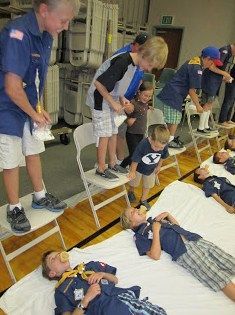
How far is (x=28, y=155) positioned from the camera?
165 centimetres

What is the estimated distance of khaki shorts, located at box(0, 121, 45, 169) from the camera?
148cm

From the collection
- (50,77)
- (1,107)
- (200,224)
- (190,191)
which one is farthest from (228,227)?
(50,77)

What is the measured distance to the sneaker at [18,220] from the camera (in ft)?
5.08

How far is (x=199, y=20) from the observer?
603cm

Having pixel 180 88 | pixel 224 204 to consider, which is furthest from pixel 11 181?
pixel 180 88

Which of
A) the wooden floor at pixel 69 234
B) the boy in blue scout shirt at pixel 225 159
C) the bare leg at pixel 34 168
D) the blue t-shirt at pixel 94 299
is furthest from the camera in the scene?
the boy in blue scout shirt at pixel 225 159

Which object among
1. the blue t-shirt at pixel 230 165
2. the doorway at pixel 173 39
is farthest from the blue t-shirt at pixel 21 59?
the doorway at pixel 173 39

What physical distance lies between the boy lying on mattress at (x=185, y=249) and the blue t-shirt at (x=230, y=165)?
4.70 feet

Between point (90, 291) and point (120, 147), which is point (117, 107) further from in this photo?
point (90, 291)

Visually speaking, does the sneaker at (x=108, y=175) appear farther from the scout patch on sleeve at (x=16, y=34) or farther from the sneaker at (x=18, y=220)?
the scout patch on sleeve at (x=16, y=34)

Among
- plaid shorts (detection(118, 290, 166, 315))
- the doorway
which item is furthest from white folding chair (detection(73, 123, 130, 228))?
the doorway

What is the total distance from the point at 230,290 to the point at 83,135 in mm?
1471

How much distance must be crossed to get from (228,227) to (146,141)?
2.96 ft

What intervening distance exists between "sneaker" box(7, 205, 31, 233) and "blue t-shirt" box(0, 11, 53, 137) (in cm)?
43
